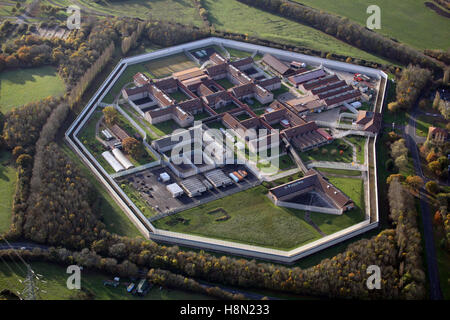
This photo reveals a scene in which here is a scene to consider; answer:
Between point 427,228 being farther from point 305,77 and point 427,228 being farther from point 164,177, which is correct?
point 305,77

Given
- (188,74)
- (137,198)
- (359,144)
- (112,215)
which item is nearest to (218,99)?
(188,74)

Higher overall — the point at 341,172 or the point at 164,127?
the point at 164,127

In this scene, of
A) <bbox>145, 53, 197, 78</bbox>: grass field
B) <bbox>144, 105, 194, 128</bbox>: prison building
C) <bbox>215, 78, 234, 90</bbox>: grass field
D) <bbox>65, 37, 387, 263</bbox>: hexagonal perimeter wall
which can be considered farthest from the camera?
<bbox>145, 53, 197, 78</bbox>: grass field

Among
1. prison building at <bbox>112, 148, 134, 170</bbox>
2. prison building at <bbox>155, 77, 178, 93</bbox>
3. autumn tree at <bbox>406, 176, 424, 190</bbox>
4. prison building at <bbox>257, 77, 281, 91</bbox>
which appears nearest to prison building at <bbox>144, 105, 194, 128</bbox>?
prison building at <bbox>155, 77, 178, 93</bbox>

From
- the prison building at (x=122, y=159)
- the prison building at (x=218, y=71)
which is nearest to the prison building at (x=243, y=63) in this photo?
the prison building at (x=218, y=71)

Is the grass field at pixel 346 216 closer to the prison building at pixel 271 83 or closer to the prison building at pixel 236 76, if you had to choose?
the prison building at pixel 271 83

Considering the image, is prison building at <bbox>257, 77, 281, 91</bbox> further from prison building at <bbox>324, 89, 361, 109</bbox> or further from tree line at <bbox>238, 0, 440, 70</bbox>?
tree line at <bbox>238, 0, 440, 70</bbox>
